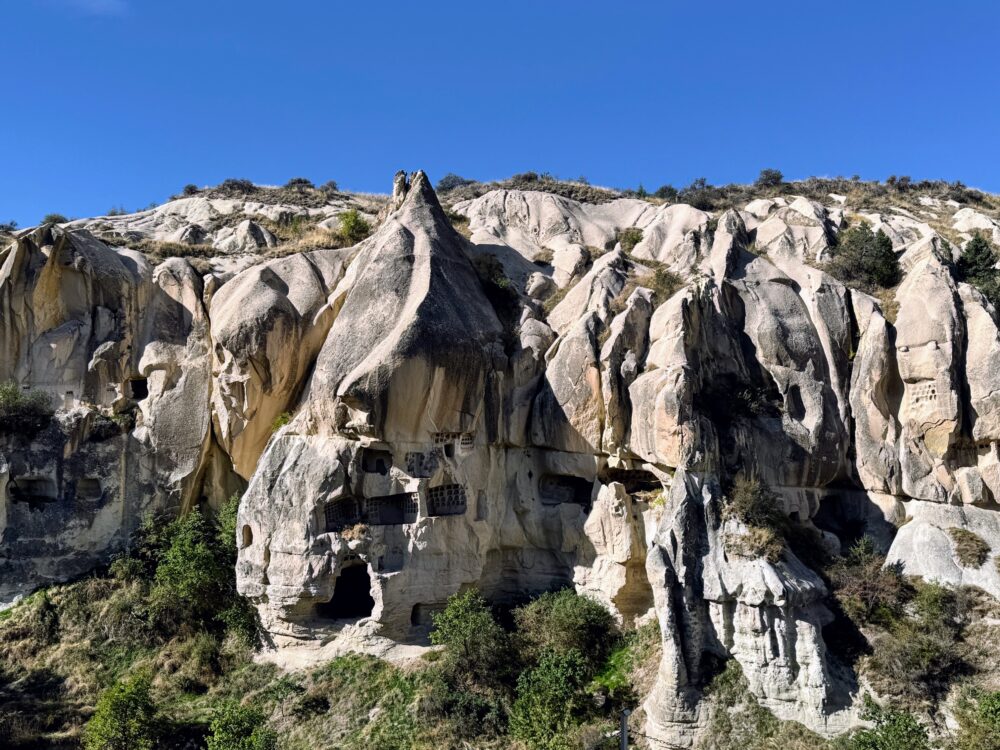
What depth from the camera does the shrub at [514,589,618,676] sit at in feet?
59.4

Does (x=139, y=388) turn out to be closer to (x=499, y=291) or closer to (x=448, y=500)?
(x=448, y=500)

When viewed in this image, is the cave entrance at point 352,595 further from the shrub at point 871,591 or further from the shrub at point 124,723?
the shrub at point 871,591

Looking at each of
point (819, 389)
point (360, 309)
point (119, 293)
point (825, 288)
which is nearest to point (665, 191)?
point (825, 288)

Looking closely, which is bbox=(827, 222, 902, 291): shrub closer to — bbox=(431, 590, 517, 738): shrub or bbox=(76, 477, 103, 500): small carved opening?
bbox=(431, 590, 517, 738): shrub

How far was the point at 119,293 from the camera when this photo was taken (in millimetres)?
23688

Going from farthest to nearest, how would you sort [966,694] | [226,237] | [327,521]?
[226,237] → [327,521] → [966,694]

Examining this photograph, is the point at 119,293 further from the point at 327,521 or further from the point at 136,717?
the point at 136,717

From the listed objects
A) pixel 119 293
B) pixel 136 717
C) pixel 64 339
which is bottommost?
pixel 136 717

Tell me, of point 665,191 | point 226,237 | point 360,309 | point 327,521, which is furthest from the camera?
point 665,191

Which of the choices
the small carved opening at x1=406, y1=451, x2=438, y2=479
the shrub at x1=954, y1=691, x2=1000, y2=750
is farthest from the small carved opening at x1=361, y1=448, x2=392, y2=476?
the shrub at x1=954, y1=691, x2=1000, y2=750

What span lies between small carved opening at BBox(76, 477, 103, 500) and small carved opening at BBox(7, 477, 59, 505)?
65cm

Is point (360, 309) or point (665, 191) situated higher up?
point (665, 191)

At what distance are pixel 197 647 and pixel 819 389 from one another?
777 inches

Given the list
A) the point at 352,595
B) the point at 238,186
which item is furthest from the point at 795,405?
the point at 238,186
